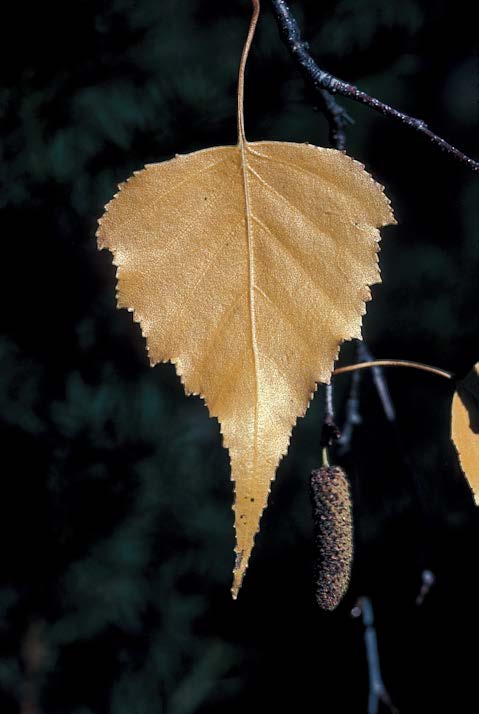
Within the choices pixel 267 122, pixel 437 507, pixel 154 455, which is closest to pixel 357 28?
pixel 267 122

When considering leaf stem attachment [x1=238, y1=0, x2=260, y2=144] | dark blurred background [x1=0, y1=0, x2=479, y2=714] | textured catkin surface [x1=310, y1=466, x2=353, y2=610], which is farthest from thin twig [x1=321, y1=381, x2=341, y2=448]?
dark blurred background [x1=0, y1=0, x2=479, y2=714]

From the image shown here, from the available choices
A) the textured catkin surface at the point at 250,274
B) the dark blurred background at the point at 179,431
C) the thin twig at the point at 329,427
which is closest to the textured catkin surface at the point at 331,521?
the thin twig at the point at 329,427

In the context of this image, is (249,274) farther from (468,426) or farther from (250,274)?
(468,426)

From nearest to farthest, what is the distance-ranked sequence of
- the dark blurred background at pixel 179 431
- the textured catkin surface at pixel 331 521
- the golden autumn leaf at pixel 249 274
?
the golden autumn leaf at pixel 249 274
the textured catkin surface at pixel 331 521
the dark blurred background at pixel 179 431

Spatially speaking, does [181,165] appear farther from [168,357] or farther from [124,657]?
[124,657]

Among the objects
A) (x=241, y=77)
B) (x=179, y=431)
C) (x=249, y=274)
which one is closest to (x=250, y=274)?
(x=249, y=274)

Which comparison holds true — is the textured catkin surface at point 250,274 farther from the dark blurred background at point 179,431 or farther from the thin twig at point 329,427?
the dark blurred background at point 179,431

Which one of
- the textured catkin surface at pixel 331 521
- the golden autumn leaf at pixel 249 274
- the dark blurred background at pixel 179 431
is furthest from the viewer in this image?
the dark blurred background at pixel 179 431

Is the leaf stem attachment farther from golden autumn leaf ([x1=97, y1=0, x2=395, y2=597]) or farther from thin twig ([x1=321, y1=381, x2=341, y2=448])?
thin twig ([x1=321, y1=381, x2=341, y2=448])
